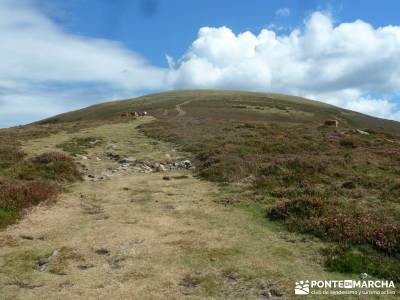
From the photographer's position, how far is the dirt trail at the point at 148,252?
38.3 feet

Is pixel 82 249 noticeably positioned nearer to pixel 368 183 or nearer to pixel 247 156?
pixel 368 183

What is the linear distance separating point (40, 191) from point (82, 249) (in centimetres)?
773

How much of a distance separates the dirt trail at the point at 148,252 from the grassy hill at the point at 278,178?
0.17 metres

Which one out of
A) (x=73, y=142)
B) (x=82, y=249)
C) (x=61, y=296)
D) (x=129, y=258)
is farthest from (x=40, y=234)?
(x=73, y=142)

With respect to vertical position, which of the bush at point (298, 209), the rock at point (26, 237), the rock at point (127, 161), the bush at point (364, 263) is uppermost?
the rock at point (127, 161)

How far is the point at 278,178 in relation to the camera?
24703 mm

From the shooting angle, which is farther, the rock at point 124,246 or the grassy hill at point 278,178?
the rock at point 124,246

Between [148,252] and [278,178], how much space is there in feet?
39.3

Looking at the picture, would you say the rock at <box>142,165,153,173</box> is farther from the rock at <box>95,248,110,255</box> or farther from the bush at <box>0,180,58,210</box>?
the rock at <box>95,248,110,255</box>

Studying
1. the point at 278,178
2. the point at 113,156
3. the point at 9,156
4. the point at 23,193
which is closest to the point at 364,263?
the point at 278,178

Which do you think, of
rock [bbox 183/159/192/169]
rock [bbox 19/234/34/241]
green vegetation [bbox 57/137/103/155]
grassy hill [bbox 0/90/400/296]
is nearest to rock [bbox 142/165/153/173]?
grassy hill [bbox 0/90/400/296]

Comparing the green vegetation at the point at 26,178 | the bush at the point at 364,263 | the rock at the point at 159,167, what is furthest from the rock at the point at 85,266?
the rock at the point at 159,167

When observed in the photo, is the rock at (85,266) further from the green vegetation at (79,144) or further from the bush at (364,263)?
the green vegetation at (79,144)

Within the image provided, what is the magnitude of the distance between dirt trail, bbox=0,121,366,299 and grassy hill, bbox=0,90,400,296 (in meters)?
0.17
